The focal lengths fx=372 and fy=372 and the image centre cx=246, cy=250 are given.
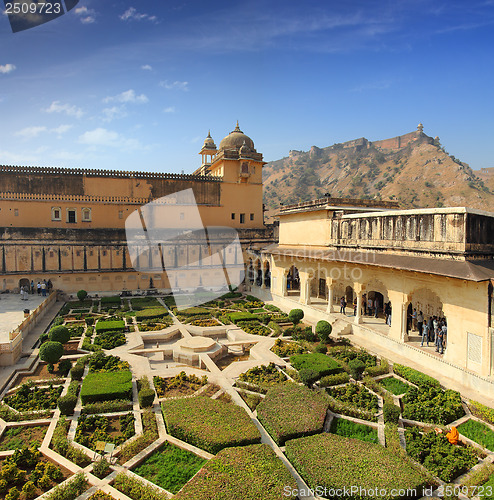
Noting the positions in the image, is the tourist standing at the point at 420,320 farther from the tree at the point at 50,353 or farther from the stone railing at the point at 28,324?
the stone railing at the point at 28,324

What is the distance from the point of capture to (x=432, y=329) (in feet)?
51.2

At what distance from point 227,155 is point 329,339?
22185 millimetres

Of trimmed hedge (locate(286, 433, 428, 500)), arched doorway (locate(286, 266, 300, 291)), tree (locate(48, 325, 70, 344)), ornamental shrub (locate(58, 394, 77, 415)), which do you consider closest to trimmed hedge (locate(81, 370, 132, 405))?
ornamental shrub (locate(58, 394, 77, 415))

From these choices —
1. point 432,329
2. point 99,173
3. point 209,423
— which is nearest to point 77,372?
point 209,423

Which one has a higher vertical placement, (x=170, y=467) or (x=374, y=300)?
(x=374, y=300)

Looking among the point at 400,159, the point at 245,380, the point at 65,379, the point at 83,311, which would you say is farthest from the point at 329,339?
the point at 400,159

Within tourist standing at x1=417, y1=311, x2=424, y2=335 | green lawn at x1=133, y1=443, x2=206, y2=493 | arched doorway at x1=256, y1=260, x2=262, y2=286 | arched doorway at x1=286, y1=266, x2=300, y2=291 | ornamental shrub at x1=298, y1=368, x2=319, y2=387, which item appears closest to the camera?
green lawn at x1=133, y1=443, x2=206, y2=493

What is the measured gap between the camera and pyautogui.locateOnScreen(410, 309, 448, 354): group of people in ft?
45.4

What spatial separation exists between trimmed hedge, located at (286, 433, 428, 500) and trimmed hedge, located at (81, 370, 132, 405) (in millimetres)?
5194

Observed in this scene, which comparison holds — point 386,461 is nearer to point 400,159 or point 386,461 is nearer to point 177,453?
point 177,453

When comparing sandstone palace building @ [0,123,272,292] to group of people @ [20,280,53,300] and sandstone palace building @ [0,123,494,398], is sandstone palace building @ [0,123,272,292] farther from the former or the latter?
group of people @ [20,280,53,300]

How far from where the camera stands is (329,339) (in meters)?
16.5

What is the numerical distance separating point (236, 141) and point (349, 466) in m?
31.9

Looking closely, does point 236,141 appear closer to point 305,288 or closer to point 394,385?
point 305,288
